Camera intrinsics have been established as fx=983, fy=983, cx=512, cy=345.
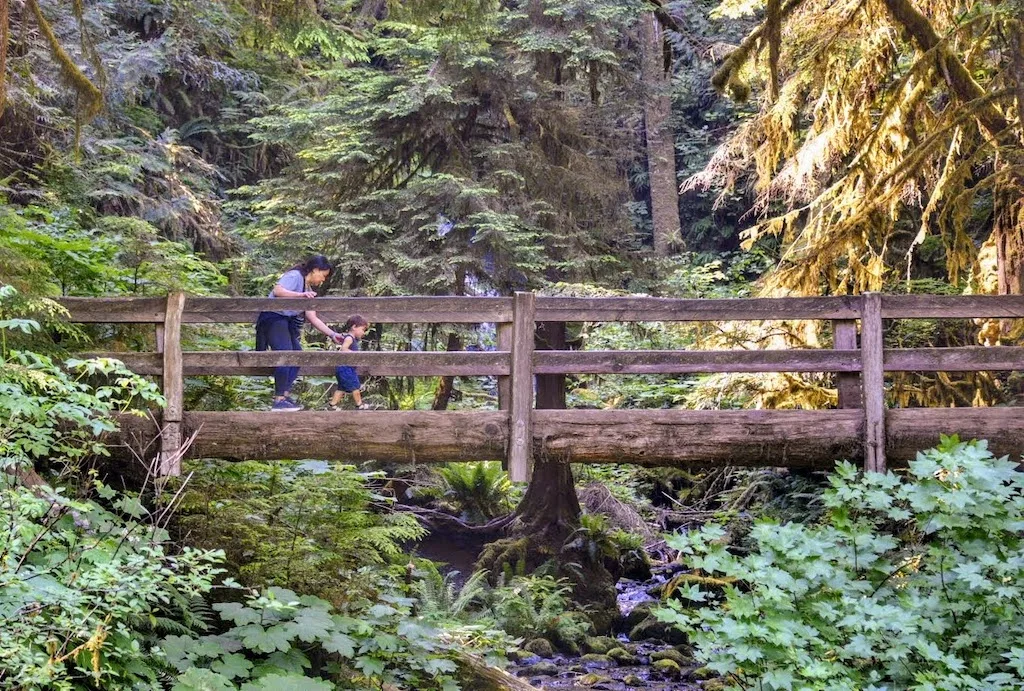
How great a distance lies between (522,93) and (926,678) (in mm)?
8970

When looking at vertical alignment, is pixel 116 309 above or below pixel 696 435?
above

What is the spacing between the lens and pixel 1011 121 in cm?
902

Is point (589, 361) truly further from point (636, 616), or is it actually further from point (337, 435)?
point (636, 616)

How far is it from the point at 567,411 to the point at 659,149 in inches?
538

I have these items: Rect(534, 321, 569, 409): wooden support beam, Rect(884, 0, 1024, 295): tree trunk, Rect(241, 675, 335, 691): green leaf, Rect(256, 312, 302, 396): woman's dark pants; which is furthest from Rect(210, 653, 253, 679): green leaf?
Rect(884, 0, 1024, 295): tree trunk

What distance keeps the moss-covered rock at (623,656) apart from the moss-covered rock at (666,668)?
306 millimetres

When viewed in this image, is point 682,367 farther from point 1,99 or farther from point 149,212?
point 149,212

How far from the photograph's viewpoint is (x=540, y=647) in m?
10.6

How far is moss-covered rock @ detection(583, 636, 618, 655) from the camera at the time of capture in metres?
10.7

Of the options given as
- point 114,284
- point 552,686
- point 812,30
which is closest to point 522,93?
point 812,30

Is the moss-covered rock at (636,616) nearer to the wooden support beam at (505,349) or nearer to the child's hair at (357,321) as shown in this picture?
the wooden support beam at (505,349)

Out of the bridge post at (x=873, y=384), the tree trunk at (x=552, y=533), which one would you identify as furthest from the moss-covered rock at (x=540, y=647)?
the bridge post at (x=873, y=384)

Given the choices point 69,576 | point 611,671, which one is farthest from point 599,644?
point 69,576

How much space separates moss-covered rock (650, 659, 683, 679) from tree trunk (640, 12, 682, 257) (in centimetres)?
1051
